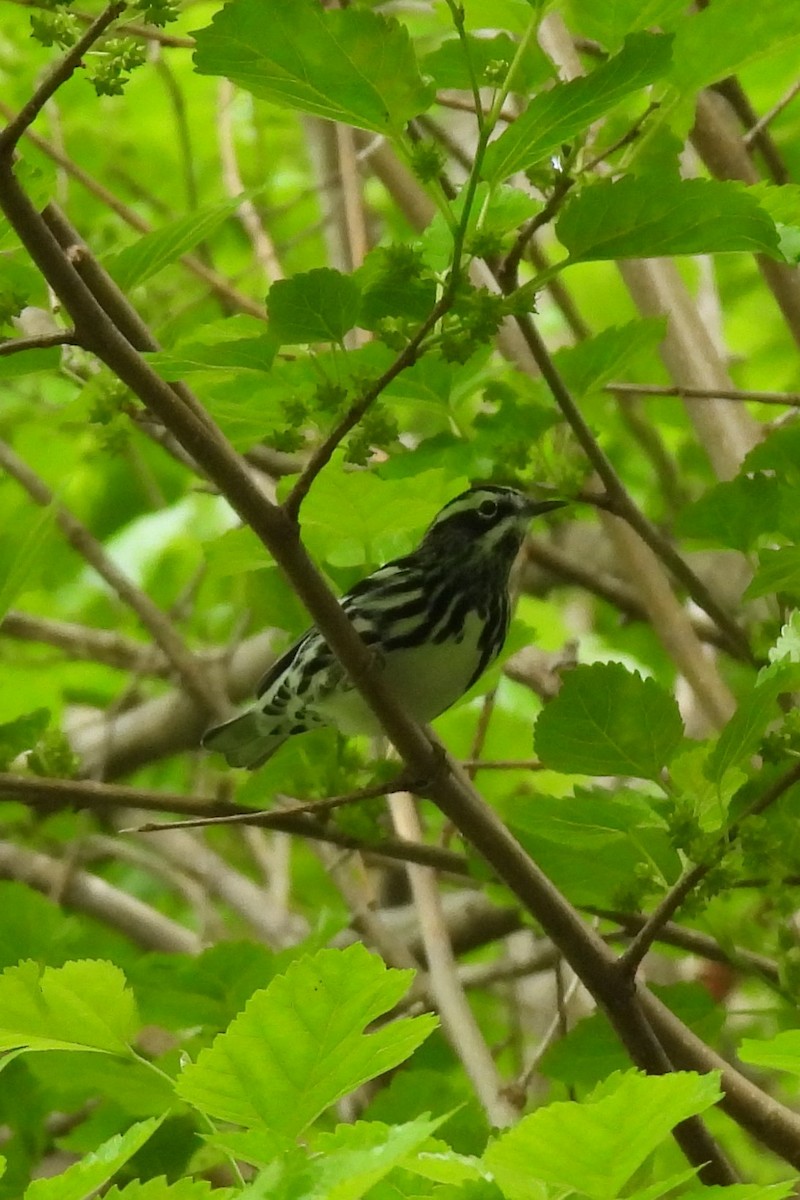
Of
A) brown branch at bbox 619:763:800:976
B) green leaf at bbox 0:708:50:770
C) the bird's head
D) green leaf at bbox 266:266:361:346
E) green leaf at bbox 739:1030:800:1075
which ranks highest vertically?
green leaf at bbox 266:266:361:346

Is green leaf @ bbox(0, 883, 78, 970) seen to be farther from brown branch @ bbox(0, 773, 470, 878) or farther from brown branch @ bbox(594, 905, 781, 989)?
brown branch @ bbox(594, 905, 781, 989)

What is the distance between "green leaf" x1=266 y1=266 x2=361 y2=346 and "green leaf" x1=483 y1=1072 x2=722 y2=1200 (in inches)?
18.9

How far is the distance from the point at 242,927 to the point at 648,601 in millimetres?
987

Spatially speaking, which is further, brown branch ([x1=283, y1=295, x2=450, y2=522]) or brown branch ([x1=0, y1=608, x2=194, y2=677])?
brown branch ([x1=0, y1=608, x2=194, y2=677])

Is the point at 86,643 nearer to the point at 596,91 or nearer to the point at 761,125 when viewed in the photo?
the point at 761,125

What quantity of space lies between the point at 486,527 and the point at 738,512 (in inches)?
19.1

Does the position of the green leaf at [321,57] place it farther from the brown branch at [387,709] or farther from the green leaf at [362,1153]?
the green leaf at [362,1153]

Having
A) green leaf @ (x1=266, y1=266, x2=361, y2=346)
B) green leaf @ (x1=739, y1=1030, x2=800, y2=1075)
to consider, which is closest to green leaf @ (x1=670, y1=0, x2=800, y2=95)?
green leaf @ (x1=266, y1=266, x2=361, y2=346)

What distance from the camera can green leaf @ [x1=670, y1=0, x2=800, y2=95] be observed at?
919 mm

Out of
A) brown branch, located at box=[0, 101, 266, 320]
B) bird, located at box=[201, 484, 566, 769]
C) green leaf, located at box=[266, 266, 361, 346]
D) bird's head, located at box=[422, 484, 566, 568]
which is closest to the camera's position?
green leaf, located at box=[266, 266, 361, 346]

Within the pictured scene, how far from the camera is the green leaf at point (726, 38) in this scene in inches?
36.2

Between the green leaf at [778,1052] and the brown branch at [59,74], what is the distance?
55 centimetres

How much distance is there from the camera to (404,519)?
1090mm

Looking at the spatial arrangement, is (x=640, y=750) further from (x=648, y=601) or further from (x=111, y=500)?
(x=111, y=500)
